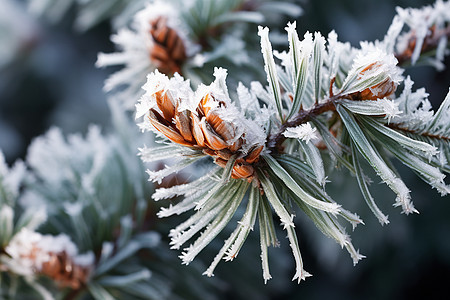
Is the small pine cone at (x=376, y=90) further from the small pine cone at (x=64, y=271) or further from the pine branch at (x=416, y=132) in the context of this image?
the small pine cone at (x=64, y=271)

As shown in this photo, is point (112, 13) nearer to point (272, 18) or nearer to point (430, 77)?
point (272, 18)

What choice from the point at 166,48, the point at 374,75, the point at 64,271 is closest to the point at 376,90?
the point at 374,75

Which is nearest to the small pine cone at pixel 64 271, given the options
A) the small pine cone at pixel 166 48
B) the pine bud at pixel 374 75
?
the small pine cone at pixel 166 48

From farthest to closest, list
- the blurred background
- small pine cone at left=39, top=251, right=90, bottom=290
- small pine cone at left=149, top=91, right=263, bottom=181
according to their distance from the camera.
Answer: the blurred background, small pine cone at left=39, top=251, right=90, bottom=290, small pine cone at left=149, top=91, right=263, bottom=181

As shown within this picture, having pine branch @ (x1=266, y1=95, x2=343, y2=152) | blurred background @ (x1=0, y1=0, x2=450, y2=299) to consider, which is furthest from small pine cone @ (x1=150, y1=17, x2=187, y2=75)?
blurred background @ (x1=0, y1=0, x2=450, y2=299)

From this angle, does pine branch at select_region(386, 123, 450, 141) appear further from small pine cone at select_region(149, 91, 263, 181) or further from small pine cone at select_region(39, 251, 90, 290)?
small pine cone at select_region(39, 251, 90, 290)
